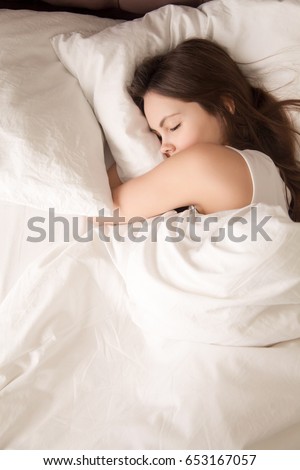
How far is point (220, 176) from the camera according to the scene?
965mm

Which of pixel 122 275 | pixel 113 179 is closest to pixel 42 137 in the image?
pixel 113 179

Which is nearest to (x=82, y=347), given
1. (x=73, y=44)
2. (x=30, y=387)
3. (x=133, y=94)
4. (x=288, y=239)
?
(x=30, y=387)

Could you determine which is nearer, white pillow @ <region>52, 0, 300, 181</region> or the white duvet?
the white duvet

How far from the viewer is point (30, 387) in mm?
916

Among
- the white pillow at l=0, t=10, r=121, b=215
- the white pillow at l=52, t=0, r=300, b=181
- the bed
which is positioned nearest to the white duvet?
the bed

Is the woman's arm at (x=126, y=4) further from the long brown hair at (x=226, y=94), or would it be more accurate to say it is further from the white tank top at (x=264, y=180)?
the white tank top at (x=264, y=180)

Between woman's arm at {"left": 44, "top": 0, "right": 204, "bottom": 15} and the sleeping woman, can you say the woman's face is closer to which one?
the sleeping woman

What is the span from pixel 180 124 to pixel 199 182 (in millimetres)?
199

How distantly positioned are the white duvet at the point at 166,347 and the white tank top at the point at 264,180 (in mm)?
88

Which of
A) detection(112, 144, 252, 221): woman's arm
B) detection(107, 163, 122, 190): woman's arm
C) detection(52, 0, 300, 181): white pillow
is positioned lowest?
detection(107, 163, 122, 190): woman's arm

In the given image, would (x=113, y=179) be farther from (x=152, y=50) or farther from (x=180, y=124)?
(x=152, y=50)

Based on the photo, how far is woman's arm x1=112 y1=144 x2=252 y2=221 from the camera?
971 millimetres

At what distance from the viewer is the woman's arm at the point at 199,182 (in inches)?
38.2
